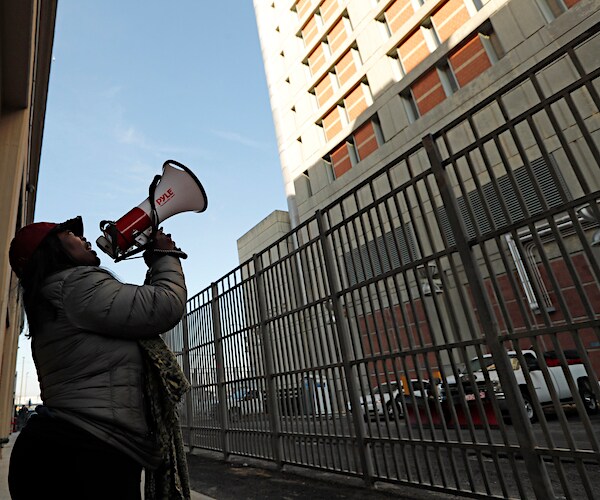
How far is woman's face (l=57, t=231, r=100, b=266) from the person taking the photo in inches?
65.3

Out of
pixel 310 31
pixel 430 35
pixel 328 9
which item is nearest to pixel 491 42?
pixel 430 35

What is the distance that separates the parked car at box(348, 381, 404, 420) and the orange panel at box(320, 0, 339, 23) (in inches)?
912

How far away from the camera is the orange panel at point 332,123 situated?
70.2ft

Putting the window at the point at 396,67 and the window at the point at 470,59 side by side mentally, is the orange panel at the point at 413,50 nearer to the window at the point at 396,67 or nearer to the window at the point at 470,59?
the window at the point at 396,67

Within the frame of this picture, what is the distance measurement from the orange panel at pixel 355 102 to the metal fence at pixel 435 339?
16827 mm

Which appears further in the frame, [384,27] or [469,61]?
[384,27]

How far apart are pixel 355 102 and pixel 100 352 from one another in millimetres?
20921

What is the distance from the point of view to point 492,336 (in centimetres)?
234

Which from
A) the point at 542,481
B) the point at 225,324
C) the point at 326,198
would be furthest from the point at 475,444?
the point at 326,198

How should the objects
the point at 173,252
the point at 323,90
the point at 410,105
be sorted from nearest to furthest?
the point at 173,252, the point at 410,105, the point at 323,90

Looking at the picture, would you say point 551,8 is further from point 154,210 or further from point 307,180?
point 154,210

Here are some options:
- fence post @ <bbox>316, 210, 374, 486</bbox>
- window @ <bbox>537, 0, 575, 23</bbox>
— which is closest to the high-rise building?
window @ <bbox>537, 0, 575, 23</bbox>

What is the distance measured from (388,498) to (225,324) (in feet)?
10.4

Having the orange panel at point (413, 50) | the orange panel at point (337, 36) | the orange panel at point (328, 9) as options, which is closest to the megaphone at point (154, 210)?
the orange panel at point (413, 50)
